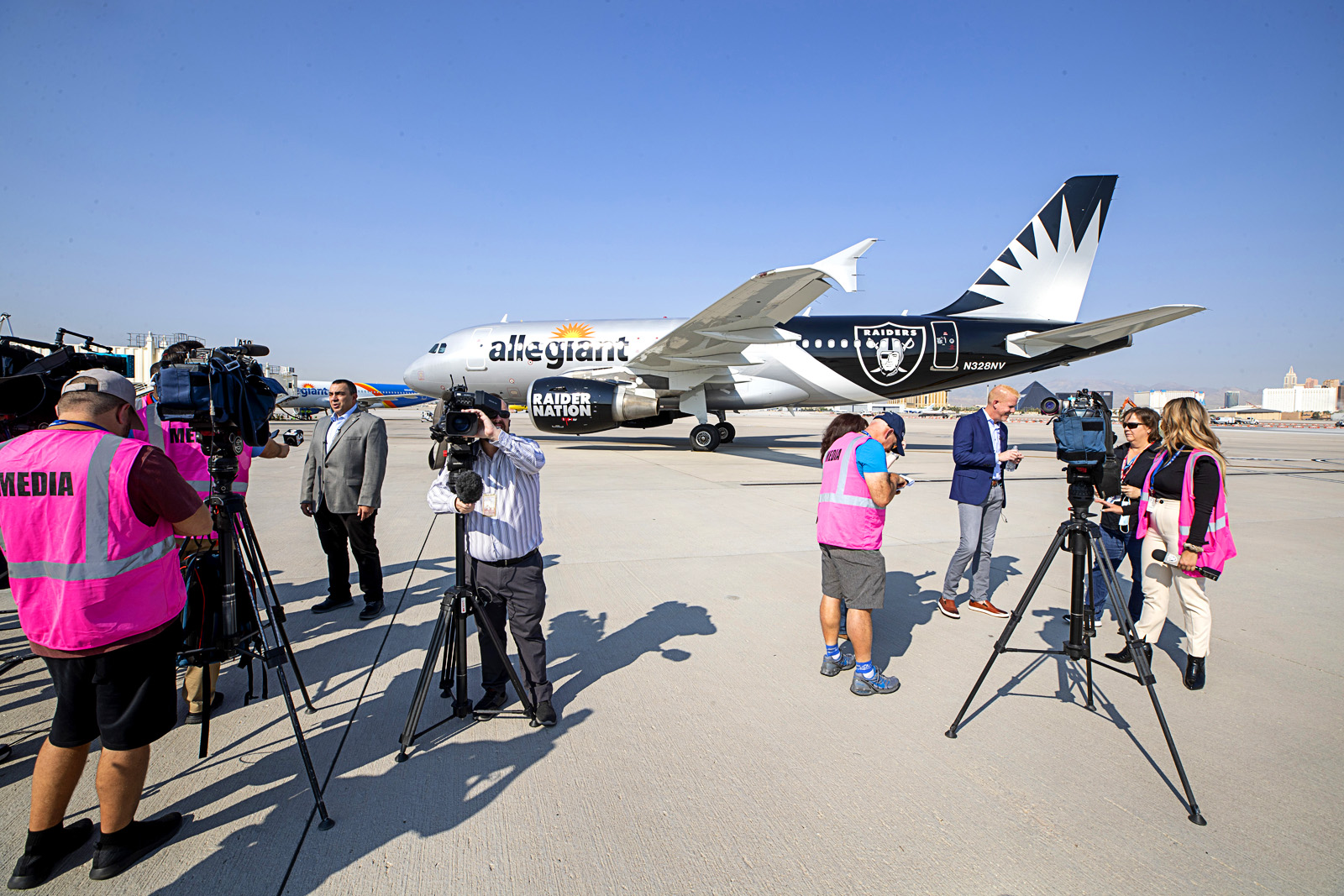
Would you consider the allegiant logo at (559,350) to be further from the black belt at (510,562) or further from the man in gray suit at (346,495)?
the black belt at (510,562)

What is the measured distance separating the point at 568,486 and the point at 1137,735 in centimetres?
859

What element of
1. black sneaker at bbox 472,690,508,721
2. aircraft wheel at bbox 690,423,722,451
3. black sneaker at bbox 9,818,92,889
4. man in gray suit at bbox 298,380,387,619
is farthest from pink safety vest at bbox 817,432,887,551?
aircraft wheel at bbox 690,423,722,451

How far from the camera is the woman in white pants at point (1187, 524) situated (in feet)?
11.3

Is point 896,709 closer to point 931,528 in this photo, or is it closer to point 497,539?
point 497,539

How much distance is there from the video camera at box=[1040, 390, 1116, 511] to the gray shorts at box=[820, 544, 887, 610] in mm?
1024

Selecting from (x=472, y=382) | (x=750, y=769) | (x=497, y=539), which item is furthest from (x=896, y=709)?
(x=472, y=382)

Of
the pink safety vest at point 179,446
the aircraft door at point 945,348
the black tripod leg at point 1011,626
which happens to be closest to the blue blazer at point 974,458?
the black tripod leg at point 1011,626

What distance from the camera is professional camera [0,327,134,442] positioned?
10.4 ft

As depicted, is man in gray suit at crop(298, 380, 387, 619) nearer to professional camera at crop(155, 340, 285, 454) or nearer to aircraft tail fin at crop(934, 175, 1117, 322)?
professional camera at crop(155, 340, 285, 454)

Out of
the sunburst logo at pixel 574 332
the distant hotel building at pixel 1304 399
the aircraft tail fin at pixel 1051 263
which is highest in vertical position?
the aircraft tail fin at pixel 1051 263

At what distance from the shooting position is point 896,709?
3316 millimetres

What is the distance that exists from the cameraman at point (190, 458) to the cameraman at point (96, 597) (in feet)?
2.45

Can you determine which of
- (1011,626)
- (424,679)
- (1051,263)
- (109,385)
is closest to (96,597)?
(109,385)

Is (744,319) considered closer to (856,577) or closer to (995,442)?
(995,442)
